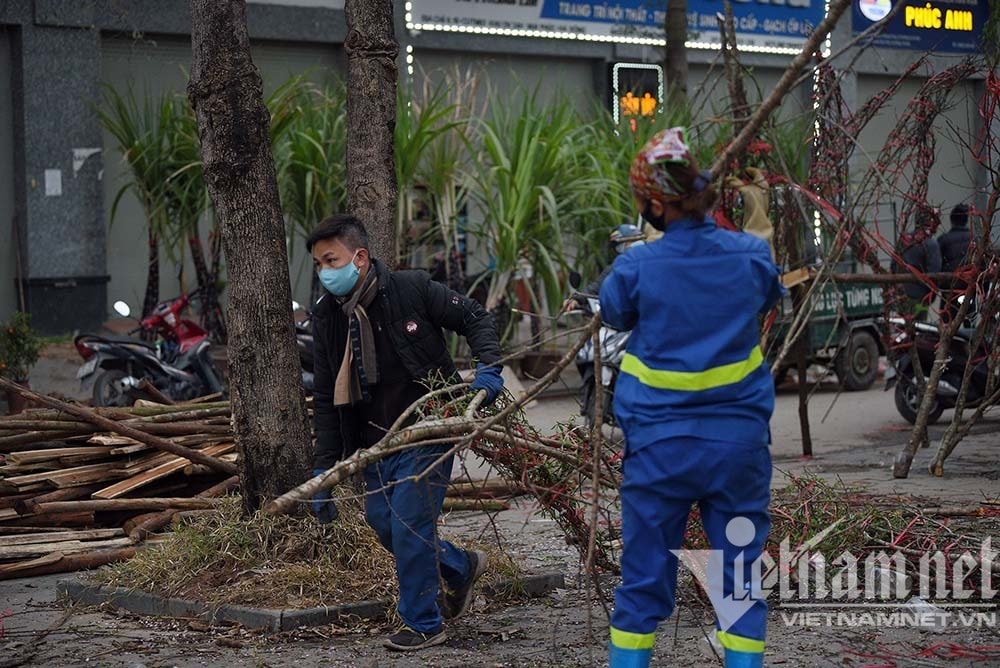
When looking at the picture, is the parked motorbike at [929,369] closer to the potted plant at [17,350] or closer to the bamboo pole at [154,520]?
the bamboo pole at [154,520]

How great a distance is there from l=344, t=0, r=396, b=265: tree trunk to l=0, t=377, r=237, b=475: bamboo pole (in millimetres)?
1585

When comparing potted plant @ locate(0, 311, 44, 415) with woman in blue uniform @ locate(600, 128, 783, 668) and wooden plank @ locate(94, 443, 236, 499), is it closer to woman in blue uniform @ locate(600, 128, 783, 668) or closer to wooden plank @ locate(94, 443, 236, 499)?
wooden plank @ locate(94, 443, 236, 499)

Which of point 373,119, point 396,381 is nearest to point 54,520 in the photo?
point 373,119

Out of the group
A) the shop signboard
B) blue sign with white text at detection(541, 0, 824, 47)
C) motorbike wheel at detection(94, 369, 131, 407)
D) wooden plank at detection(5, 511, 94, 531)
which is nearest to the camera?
wooden plank at detection(5, 511, 94, 531)

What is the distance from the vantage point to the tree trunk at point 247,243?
21.2ft

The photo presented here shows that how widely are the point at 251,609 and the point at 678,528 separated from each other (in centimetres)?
232

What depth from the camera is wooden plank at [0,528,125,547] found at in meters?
7.38

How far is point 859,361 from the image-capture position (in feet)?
51.2

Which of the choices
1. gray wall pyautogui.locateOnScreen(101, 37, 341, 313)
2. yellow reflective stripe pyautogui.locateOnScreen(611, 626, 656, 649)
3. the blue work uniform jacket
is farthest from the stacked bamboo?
gray wall pyautogui.locateOnScreen(101, 37, 341, 313)

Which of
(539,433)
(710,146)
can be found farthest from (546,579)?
(710,146)

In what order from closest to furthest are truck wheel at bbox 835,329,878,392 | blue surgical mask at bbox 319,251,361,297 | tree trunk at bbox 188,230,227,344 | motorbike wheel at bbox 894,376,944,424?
blue surgical mask at bbox 319,251,361,297, motorbike wheel at bbox 894,376,944,424, tree trunk at bbox 188,230,227,344, truck wheel at bbox 835,329,878,392

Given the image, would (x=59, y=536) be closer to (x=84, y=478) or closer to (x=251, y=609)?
(x=84, y=478)

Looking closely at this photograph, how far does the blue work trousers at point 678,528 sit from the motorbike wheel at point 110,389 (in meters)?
8.02

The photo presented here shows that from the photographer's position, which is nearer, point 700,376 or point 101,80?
point 700,376
